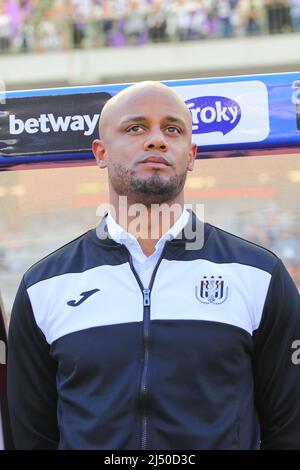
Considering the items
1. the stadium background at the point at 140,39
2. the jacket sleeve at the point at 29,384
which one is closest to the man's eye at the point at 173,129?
the jacket sleeve at the point at 29,384

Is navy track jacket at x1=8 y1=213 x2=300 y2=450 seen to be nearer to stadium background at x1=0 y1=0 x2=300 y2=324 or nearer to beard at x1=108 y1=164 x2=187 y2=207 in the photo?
beard at x1=108 y1=164 x2=187 y2=207

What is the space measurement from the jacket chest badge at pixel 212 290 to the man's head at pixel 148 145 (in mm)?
228

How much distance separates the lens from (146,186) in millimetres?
1793

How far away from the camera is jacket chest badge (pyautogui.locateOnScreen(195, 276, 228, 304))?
1.75 metres

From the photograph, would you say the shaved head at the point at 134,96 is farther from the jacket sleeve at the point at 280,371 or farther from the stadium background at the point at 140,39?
the stadium background at the point at 140,39

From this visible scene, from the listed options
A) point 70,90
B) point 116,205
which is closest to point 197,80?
point 70,90

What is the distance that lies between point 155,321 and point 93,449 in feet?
1.07

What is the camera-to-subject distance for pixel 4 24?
14.2 metres

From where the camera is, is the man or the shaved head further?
the shaved head

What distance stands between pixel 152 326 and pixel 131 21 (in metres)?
12.9

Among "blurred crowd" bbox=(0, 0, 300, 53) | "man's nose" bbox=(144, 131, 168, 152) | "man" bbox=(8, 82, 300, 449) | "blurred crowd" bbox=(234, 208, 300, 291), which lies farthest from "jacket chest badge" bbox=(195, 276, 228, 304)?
"blurred crowd" bbox=(0, 0, 300, 53)

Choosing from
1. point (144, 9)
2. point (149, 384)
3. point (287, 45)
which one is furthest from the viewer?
point (144, 9)

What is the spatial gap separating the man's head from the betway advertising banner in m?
0.31

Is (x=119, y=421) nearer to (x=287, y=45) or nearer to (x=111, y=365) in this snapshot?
(x=111, y=365)
